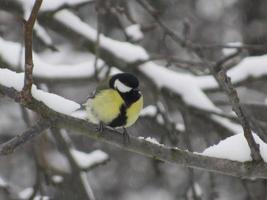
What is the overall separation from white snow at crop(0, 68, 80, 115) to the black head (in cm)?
99

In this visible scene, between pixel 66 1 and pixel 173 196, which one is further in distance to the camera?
pixel 173 196

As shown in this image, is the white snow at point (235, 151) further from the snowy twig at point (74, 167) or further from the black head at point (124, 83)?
the snowy twig at point (74, 167)

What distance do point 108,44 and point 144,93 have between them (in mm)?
790

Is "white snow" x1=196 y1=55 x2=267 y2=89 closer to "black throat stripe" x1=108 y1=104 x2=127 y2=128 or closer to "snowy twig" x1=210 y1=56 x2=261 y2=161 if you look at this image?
"black throat stripe" x1=108 y1=104 x2=127 y2=128

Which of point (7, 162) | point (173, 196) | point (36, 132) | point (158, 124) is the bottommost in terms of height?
point (173, 196)

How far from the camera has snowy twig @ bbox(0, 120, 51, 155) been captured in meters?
2.47

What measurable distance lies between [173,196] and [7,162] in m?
3.02

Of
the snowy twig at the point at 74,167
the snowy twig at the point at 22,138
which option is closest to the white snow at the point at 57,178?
the snowy twig at the point at 74,167

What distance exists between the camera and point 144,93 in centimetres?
548

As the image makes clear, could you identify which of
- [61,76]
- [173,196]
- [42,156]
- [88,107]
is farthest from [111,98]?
[173,196]

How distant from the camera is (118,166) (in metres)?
9.74

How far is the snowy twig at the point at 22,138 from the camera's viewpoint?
2465 millimetres

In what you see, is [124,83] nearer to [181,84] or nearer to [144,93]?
[181,84]

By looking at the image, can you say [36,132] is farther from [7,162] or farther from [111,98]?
[7,162]
